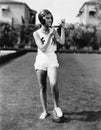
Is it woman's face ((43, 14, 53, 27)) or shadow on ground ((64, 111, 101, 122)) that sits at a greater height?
woman's face ((43, 14, 53, 27))

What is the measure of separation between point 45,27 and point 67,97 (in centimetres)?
321

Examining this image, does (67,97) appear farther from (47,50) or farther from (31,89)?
(47,50)

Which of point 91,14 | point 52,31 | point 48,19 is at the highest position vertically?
point 48,19

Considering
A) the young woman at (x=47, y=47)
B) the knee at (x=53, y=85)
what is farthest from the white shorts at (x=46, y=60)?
the knee at (x=53, y=85)

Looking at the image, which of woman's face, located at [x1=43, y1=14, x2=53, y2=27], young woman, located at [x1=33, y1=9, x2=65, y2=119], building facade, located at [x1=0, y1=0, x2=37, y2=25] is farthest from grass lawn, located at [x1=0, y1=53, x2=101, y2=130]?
building facade, located at [x1=0, y1=0, x2=37, y2=25]

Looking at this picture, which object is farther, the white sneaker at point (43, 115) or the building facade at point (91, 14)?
the building facade at point (91, 14)

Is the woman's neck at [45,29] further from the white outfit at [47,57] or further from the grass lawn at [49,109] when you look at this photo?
the grass lawn at [49,109]

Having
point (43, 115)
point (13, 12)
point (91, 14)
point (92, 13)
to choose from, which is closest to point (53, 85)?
point (43, 115)

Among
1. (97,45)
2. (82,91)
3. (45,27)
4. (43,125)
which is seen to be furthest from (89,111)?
(97,45)

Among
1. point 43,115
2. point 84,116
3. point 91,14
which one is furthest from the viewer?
point 91,14

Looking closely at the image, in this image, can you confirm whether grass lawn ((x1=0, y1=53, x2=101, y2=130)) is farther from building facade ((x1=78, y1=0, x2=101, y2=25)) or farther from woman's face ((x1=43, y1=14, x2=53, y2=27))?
building facade ((x1=78, y1=0, x2=101, y2=25))

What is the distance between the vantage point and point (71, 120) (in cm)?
643

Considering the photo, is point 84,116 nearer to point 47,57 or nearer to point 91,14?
point 47,57

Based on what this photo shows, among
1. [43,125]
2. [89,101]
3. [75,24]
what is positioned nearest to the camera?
[43,125]
